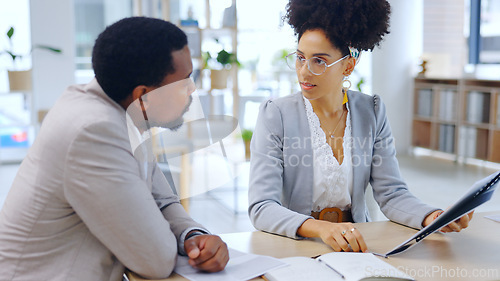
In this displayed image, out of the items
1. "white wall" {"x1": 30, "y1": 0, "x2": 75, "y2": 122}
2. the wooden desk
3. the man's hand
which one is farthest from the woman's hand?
"white wall" {"x1": 30, "y1": 0, "x2": 75, "y2": 122}

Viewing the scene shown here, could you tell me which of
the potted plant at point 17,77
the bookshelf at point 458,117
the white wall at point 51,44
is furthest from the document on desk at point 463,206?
the white wall at point 51,44

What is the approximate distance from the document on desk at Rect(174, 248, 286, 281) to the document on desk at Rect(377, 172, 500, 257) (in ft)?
0.98

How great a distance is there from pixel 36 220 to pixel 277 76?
6.52 meters

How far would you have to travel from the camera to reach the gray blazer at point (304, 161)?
5.25 ft

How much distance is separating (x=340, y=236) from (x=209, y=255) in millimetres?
342

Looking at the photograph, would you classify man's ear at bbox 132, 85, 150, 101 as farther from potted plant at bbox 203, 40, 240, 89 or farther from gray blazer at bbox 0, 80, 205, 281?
potted plant at bbox 203, 40, 240, 89

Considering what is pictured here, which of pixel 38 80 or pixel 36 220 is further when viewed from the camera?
pixel 38 80

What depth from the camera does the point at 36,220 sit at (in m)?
1.09

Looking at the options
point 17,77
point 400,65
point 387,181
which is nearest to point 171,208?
point 387,181

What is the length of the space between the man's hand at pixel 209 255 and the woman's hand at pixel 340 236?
11.1 inches

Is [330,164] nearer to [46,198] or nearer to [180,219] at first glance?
[180,219]

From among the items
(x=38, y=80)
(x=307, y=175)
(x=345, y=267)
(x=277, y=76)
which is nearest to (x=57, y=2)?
(x=38, y=80)

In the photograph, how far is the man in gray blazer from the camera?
3.41ft

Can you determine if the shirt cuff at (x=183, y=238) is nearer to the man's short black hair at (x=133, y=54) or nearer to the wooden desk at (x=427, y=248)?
the wooden desk at (x=427, y=248)
